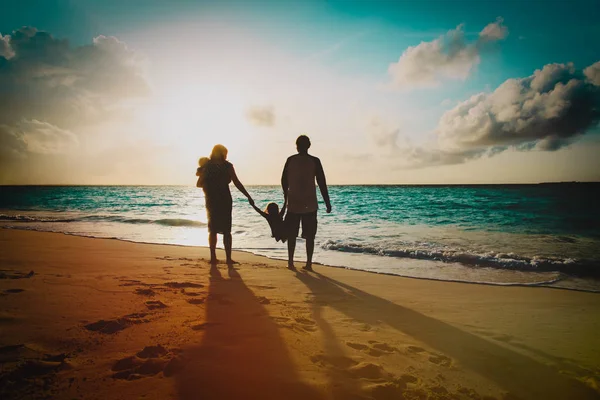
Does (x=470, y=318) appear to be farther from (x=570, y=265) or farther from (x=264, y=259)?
(x=570, y=265)

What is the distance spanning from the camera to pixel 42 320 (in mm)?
2463

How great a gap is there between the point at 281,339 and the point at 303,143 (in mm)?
3734

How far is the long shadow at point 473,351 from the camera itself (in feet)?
6.43

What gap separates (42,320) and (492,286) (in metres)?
5.39

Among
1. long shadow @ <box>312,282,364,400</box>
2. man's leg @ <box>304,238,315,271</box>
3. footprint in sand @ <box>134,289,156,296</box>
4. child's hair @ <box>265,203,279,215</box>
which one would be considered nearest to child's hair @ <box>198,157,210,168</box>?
child's hair @ <box>265,203,279,215</box>

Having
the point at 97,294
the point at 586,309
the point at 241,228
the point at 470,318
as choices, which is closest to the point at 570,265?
the point at 586,309

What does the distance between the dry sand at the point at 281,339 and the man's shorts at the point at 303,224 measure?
1.44m

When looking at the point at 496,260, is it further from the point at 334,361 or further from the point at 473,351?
the point at 334,361

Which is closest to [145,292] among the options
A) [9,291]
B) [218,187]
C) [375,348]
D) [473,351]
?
[9,291]

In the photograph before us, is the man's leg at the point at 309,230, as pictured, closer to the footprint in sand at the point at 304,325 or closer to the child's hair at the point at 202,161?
the child's hair at the point at 202,161

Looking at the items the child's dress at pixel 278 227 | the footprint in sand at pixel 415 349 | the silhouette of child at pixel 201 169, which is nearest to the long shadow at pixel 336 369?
the footprint in sand at pixel 415 349

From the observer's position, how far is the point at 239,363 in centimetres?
201

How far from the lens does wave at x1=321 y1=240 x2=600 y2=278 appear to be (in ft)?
20.3

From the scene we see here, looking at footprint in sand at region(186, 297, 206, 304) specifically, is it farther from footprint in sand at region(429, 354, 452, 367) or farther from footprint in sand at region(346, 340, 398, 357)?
footprint in sand at region(429, 354, 452, 367)
